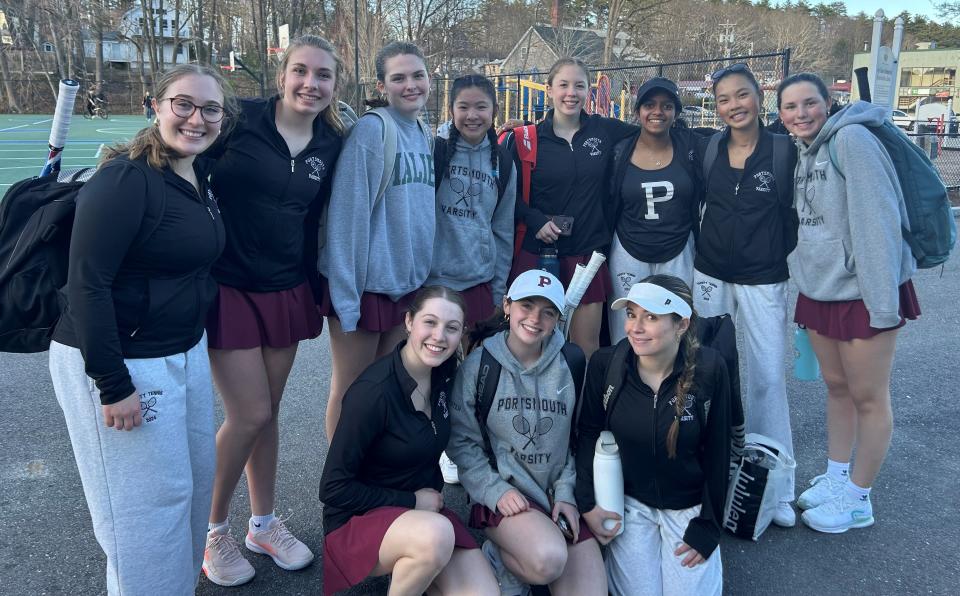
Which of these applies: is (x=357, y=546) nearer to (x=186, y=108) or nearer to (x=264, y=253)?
(x=264, y=253)

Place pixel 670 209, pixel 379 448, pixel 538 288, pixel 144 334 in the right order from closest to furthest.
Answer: pixel 144 334 < pixel 379 448 < pixel 538 288 < pixel 670 209

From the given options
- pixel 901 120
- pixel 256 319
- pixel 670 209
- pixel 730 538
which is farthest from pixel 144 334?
pixel 901 120

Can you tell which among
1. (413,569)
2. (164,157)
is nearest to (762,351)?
(413,569)

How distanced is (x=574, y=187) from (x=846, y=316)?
60.7 inches

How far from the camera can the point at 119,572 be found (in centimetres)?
240

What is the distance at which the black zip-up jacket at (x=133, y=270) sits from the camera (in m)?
2.15

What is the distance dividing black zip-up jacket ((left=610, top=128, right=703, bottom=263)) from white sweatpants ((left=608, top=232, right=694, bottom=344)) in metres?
0.03

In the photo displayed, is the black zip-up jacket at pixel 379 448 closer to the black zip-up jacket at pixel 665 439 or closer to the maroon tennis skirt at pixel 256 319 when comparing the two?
the maroon tennis skirt at pixel 256 319

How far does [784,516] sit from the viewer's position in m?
3.58

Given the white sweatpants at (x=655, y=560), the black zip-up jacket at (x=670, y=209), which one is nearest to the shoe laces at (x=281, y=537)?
the white sweatpants at (x=655, y=560)

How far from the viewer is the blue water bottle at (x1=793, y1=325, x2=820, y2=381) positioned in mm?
3872

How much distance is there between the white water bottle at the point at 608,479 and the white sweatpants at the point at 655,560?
0.08m

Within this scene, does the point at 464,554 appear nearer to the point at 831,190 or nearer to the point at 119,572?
the point at 119,572

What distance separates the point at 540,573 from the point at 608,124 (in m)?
2.52
